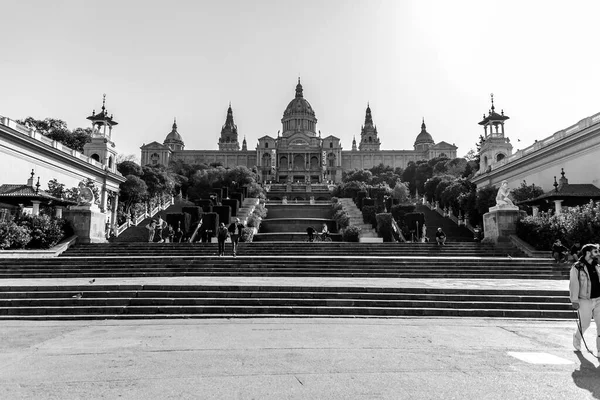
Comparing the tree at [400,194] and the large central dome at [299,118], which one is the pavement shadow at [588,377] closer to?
the tree at [400,194]

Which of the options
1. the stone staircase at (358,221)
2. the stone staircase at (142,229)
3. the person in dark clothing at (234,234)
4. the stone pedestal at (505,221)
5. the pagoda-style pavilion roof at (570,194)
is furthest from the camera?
the stone staircase at (358,221)

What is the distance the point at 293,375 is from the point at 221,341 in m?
2.27

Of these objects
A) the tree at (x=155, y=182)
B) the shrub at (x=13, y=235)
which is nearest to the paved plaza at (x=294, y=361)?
the shrub at (x=13, y=235)

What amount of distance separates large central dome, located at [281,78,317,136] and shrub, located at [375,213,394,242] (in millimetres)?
110193

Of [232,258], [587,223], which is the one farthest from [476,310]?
[587,223]

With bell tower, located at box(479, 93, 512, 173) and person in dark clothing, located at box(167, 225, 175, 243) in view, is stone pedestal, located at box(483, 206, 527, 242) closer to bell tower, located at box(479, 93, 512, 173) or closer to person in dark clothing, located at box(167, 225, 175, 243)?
person in dark clothing, located at box(167, 225, 175, 243)

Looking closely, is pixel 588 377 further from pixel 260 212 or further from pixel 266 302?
pixel 260 212

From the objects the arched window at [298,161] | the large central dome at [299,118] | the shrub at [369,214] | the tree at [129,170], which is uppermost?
the large central dome at [299,118]

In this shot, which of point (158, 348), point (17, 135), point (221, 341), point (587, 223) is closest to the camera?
point (158, 348)

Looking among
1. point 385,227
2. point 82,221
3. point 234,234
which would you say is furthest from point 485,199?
point 82,221

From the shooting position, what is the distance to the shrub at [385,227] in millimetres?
32188

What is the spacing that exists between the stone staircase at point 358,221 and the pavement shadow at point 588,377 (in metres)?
26.9

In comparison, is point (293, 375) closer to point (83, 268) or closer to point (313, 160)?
point (83, 268)

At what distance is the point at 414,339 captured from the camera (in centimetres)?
727
